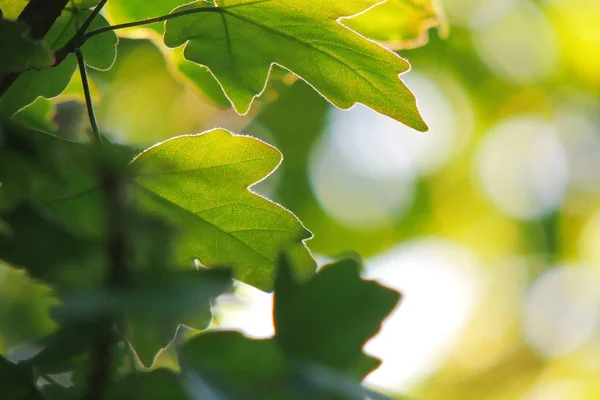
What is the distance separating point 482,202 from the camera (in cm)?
610

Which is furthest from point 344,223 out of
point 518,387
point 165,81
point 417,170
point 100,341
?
point 100,341

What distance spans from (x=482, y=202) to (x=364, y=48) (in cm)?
548

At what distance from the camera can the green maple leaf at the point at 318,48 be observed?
817 millimetres

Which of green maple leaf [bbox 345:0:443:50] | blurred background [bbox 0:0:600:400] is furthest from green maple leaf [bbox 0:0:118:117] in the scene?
blurred background [bbox 0:0:600:400]

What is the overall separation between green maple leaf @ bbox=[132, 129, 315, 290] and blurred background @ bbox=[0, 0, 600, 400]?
296 centimetres

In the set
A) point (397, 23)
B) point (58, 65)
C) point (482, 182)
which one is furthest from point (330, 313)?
point (482, 182)

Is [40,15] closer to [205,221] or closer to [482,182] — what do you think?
[205,221]

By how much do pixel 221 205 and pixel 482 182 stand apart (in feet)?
18.1

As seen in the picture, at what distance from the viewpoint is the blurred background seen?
4.62 meters

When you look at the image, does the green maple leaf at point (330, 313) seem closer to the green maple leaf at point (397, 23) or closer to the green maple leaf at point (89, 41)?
the green maple leaf at point (89, 41)

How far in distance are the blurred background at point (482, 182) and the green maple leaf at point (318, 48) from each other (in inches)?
113

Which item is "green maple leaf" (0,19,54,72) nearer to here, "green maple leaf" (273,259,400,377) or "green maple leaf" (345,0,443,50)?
"green maple leaf" (273,259,400,377)

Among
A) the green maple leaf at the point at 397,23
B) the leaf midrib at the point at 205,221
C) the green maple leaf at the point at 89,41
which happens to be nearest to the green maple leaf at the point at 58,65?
the green maple leaf at the point at 89,41

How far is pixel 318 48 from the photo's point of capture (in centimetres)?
83
